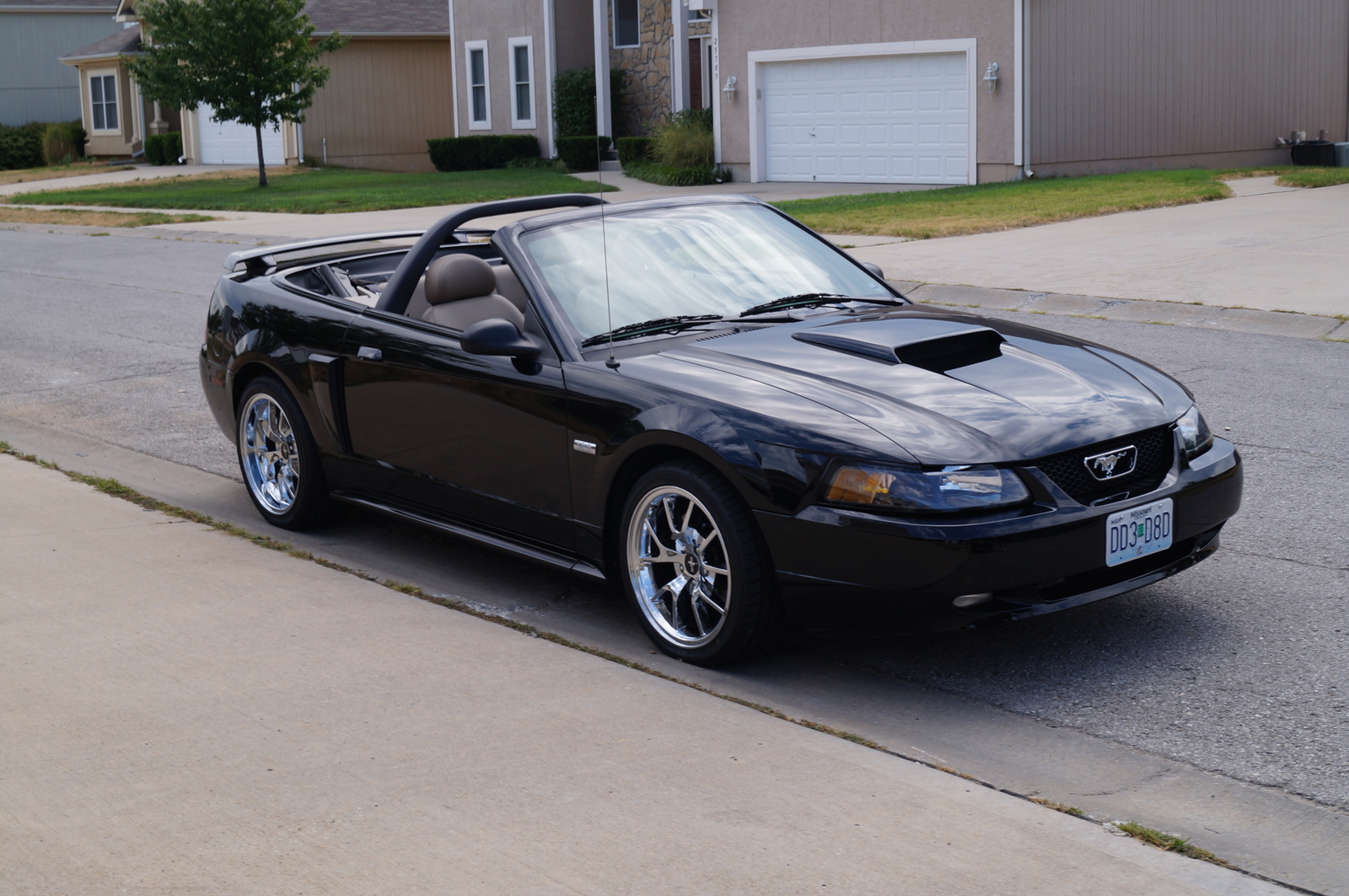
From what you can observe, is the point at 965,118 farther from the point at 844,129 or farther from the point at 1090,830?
the point at 1090,830

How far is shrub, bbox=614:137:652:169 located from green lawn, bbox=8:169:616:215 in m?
1.70

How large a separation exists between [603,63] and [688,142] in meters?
4.47

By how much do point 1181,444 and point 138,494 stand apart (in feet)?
15.6

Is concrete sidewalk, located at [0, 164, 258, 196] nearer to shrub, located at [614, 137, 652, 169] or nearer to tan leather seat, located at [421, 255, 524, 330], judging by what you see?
shrub, located at [614, 137, 652, 169]

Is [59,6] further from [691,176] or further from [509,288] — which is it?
[509,288]

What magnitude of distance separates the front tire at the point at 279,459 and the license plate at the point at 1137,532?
3389 millimetres

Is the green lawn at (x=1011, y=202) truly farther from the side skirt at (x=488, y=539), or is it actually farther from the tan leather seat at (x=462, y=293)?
the side skirt at (x=488, y=539)

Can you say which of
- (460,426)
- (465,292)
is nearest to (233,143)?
(465,292)

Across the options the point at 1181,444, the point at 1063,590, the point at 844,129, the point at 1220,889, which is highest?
the point at 844,129

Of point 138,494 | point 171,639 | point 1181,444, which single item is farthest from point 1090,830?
point 138,494

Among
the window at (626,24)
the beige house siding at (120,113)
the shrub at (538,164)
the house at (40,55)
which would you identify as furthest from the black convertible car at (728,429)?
the house at (40,55)

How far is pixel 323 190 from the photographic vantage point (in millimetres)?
30234

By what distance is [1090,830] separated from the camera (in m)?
3.45

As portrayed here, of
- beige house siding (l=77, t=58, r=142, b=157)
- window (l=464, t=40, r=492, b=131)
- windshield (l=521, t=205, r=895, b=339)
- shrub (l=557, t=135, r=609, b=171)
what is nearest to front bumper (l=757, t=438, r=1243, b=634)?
windshield (l=521, t=205, r=895, b=339)
